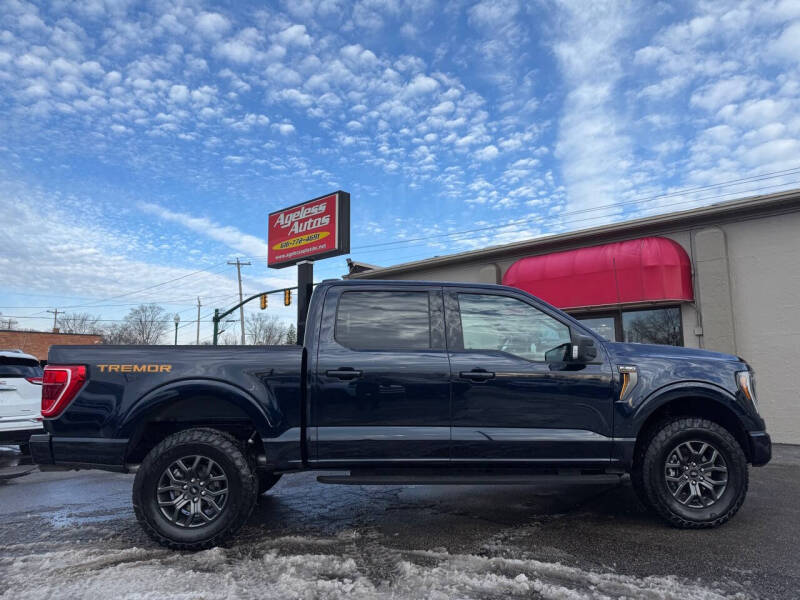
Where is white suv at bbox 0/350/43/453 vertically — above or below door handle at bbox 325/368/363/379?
below

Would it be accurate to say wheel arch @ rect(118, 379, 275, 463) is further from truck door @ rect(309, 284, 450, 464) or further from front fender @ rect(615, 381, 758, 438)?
front fender @ rect(615, 381, 758, 438)

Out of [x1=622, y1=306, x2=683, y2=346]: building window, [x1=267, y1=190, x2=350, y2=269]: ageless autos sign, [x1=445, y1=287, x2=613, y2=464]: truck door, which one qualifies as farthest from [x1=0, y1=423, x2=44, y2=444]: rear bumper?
[x1=267, y1=190, x2=350, y2=269]: ageless autos sign

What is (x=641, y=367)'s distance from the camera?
4238 mm

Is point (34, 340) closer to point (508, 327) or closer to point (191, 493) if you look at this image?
point (191, 493)

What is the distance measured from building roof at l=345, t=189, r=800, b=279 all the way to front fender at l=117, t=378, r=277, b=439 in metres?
9.44

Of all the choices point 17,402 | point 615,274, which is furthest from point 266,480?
point 615,274

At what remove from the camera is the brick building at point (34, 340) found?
155 feet

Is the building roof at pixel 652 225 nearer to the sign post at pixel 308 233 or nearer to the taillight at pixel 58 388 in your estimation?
the sign post at pixel 308 233

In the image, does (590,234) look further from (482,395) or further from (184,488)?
(184,488)

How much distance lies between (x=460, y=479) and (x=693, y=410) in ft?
7.12

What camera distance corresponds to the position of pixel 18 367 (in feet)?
25.4

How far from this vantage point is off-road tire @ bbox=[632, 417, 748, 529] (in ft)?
13.4

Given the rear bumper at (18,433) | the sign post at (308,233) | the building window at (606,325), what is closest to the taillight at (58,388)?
the rear bumper at (18,433)

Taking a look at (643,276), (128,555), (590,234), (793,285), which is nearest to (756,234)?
(793,285)
